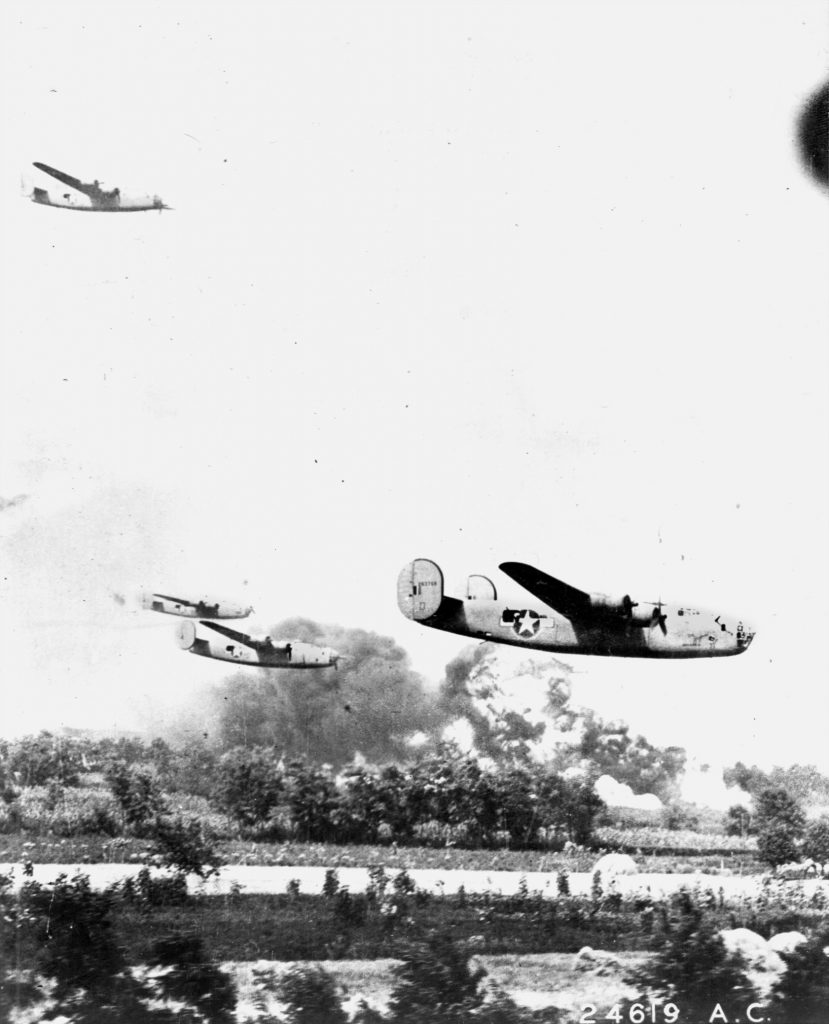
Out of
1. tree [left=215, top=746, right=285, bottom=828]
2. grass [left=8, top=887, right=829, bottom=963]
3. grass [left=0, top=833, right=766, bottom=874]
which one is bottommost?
grass [left=8, top=887, right=829, bottom=963]

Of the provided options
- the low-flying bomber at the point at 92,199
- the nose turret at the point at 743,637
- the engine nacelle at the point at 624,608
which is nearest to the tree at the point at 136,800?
the engine nacelle at the point at 624,608

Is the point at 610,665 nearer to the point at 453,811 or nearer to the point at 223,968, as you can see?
the point at 453,811

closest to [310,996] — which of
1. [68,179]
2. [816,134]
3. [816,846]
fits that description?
[816,846]

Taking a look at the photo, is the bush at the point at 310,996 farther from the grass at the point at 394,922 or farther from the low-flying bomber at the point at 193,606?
the low-flying bomber at the point at 193,606

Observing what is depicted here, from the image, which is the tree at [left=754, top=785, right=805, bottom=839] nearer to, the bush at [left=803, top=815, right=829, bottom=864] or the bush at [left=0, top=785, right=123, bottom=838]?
the bush at [left=803, top=815, right=829, bottom=864]

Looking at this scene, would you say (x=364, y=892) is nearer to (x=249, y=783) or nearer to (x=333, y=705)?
(x=249, y=783)

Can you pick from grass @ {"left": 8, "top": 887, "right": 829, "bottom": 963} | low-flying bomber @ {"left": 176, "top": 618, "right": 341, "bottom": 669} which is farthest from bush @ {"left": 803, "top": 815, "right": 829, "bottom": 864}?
low-flying bomber @ {"left": 176, "top": 618, "right": 341, "bottom": 669}

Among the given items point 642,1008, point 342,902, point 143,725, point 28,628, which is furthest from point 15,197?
point 642,1008
